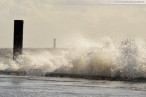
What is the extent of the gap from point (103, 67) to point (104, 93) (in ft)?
32.7

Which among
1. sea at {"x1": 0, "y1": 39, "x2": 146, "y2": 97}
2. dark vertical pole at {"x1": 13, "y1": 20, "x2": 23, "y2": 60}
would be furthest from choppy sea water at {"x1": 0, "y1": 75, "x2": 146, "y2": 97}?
dark vertical pole at {"x1": 13, "y1": 20, "x2": 23, "y2": 60}

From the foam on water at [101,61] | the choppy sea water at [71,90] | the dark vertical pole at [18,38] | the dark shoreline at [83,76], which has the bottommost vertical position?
the choppy sea water at [71,90]

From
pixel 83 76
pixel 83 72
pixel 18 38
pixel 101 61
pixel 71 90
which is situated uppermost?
pixel 18 38

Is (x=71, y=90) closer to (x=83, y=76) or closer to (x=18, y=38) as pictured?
(x=83, y=76)

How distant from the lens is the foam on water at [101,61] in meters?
28.6

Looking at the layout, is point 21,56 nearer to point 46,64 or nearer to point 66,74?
point 46,64

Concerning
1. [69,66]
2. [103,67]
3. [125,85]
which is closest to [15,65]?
[69,66]

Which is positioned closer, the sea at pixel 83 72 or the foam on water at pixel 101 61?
the sea at pixel 83 72

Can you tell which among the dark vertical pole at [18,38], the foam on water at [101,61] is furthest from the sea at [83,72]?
the dark vertical pole at [18,38]

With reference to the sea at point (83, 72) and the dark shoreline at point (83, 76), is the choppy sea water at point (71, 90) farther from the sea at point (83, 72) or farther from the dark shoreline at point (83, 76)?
the dark shoreline at point (83, 76)

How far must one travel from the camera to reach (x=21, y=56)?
3831 cm

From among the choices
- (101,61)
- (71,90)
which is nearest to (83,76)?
(101,61)

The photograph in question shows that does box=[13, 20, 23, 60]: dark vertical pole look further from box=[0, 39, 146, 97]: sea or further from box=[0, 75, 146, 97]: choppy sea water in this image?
box=[0, 75, 146, 97]: choppy sea water

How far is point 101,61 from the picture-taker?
3123cm
